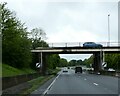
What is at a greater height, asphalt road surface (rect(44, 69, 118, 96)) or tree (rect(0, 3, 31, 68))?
tree (rect(0, 3, 31, 68))

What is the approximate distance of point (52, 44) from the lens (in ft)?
298

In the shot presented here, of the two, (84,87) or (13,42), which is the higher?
(13,42)

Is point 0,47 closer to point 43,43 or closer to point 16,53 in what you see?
point 16,53

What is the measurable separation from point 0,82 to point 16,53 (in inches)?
Result: 1785

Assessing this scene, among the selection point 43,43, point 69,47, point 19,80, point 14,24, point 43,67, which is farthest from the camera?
point 43,43

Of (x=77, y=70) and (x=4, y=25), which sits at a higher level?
(x=4, y=25)

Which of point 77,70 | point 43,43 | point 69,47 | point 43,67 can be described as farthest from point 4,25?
point 77,70

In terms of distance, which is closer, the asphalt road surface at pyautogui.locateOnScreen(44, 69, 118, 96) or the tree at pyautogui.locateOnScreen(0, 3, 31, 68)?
the asphalt road surface at pyautogui.locateOnScreen(44, 69, 118, 96)

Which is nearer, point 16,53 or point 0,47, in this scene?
point 0,47

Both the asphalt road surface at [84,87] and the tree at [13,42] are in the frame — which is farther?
the tree at [13,42]

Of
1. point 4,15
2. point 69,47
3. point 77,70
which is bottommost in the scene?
point 77,70

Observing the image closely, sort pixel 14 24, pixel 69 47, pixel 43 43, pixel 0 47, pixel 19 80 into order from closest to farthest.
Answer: pixel 19 80, pixel 0 47, pixel 14 24, pixel 69 47, pixel 43 43

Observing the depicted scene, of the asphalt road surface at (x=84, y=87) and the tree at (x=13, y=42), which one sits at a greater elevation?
the tree at (x=13, y=42)

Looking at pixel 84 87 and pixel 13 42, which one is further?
pixel 13 42
